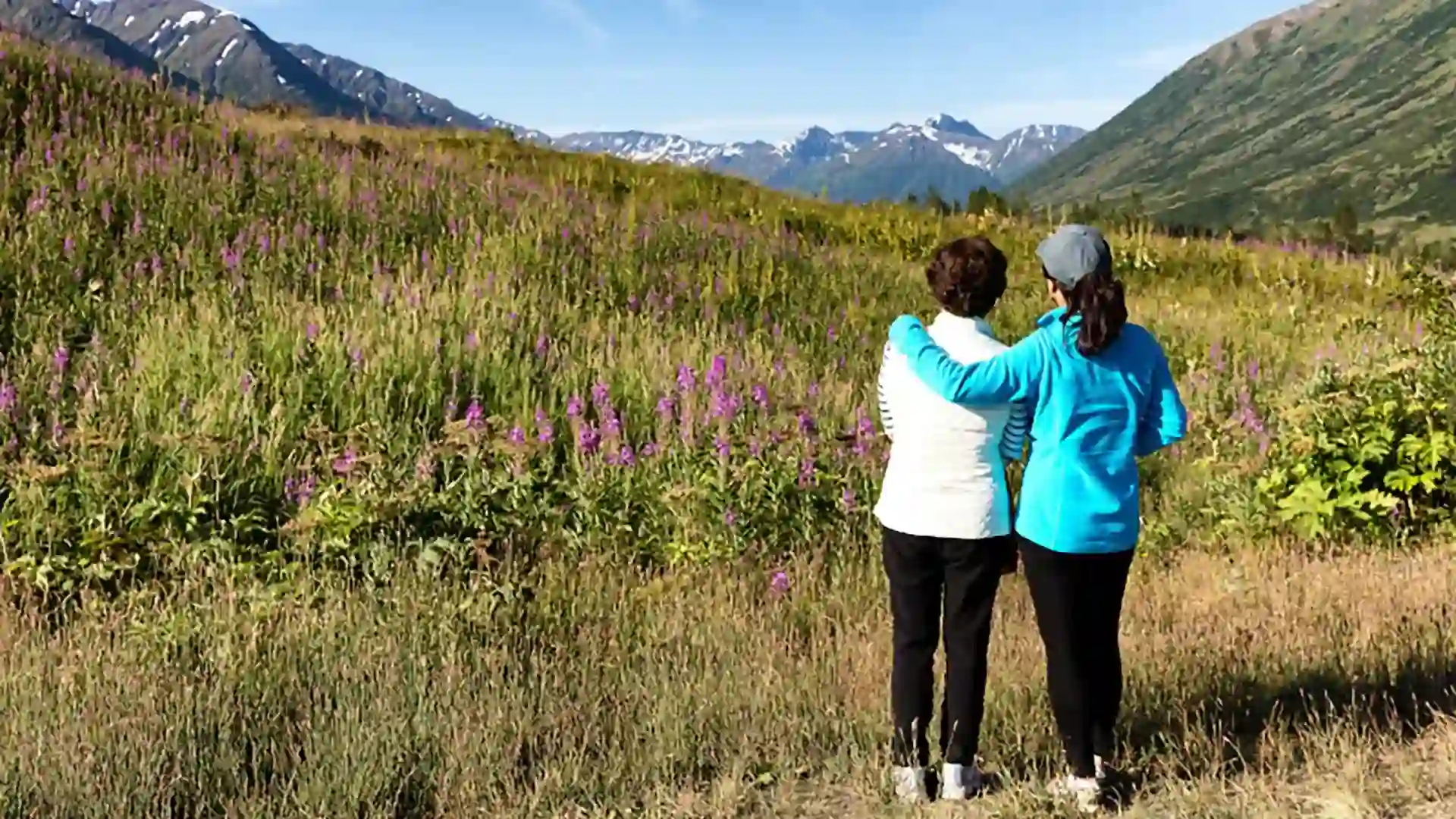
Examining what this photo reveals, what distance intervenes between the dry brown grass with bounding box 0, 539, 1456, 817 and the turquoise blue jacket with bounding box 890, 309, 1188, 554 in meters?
0.88

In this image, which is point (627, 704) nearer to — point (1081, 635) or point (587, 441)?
point (1081, 635)

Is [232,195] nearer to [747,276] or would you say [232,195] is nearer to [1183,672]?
[747,276]

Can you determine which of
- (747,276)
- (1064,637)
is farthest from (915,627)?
(747,276)

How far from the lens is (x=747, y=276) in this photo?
10742 mm

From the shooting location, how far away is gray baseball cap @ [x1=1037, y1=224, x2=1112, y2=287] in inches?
127

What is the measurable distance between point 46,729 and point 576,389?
13.2 feet

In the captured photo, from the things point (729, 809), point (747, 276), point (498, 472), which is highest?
point (747, 276)

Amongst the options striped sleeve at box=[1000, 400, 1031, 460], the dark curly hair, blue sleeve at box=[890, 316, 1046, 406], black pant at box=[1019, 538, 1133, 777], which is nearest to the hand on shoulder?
blue sleeve at box=[890, 316, 1046, 406]

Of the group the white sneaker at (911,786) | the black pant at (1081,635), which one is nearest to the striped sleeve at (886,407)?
the black pant at (1081,635)

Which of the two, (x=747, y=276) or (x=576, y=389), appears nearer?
(x=576, y=389)

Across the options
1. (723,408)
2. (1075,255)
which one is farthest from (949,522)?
(723,408)

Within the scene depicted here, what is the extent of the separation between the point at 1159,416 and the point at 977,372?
0.62 m

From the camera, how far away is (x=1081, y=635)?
339cm

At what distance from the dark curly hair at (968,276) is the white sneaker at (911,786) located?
144cm
